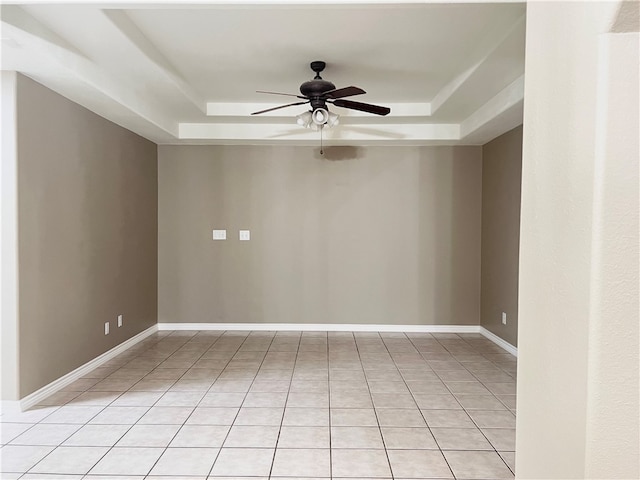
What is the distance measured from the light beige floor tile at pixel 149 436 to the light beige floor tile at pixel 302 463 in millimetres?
696

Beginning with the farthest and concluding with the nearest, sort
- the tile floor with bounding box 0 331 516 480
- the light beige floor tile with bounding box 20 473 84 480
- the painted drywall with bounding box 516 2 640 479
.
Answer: the tile floor with bounding box 0 331 516 480
the light beige floor tile with bounding box 20 473 84 480
the painted drywall with bounding box 516 2 640 479

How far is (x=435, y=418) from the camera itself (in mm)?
2824

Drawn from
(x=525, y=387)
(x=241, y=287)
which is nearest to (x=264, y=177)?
(x=241, y=287)

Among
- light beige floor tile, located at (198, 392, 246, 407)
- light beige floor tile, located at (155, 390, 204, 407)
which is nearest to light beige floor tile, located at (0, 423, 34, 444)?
light beige floor tile, located at (155, 390, 204, 407)

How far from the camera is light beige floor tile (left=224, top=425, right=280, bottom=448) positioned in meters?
2.46

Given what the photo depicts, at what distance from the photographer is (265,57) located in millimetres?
3318

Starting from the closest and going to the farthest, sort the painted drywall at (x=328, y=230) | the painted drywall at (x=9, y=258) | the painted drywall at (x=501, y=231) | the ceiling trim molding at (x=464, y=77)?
the ceiling trim molding at (x=464, y=77)
the painted drywall at (x=9, y=258)
the painted drywall at (x=501, y=231)
the painted drywall at (x=328, y=230)

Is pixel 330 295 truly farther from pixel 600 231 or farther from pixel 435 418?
pixel 600 231

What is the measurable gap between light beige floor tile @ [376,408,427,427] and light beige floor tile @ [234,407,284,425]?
2.22ft

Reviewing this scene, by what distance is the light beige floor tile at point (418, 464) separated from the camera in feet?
7.09

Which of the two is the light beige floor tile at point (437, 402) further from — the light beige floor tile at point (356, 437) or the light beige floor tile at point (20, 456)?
the light beige floor tile at point (20, 456)

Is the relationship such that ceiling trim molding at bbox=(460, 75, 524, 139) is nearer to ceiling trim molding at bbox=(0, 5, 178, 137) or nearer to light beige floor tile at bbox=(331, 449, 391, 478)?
light beige floor tile at bbox=(331, 449, 391, 478)

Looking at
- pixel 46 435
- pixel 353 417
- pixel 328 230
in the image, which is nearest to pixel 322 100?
pixel 328 230

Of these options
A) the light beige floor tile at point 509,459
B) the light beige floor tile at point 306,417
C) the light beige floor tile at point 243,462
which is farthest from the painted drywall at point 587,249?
the light beige floor tile at point 306,417
